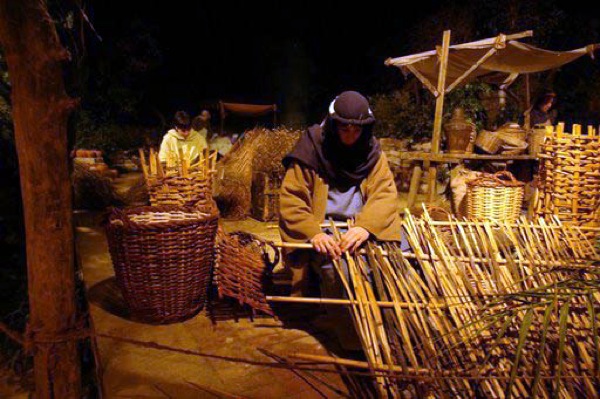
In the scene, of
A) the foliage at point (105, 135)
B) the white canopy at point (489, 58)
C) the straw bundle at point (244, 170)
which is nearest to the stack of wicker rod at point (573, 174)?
the white canopy at point (489, 58)

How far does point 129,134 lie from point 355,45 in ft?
30.7

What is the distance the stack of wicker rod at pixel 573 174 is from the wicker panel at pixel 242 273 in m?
2.73

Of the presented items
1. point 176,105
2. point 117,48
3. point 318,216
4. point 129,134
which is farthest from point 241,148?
point 176,105

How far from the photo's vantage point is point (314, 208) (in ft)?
10.3

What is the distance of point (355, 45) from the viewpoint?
16.8 m

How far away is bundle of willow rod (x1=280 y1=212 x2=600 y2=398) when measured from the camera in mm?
1880

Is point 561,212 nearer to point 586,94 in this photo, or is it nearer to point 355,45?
point 586,94

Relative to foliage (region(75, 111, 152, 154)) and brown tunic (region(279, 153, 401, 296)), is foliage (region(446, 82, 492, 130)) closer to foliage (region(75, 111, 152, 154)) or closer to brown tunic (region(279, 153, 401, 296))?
brown tunic (region(279, 153, 401, 296))

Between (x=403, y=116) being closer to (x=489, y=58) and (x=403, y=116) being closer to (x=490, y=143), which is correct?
(x=489, y=58)

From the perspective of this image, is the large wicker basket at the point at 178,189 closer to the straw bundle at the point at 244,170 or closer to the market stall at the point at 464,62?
the straw bundle at the point at 244,170

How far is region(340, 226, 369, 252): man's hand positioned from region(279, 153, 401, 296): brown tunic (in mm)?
59

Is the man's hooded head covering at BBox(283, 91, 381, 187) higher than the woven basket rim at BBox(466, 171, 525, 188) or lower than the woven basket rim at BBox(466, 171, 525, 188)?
higher

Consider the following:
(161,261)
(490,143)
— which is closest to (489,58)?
(490,143)

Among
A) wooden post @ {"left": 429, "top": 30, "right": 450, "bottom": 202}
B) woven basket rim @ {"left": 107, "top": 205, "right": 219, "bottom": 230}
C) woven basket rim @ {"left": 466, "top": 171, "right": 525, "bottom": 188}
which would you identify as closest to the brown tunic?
woven basket rim @ {"left": 107, "top": 205, "right": 219, "bottom": 230}
